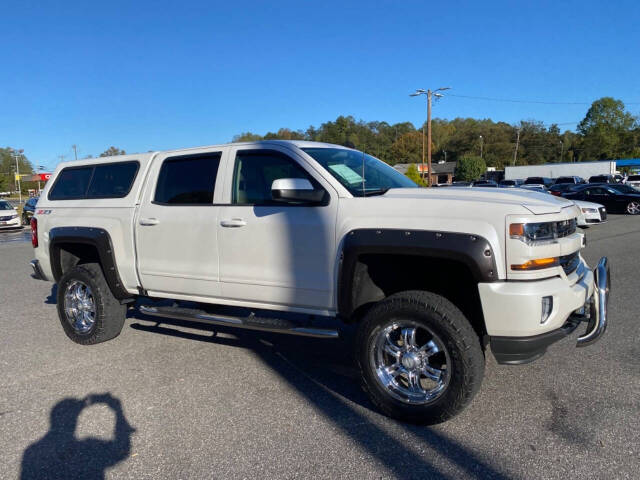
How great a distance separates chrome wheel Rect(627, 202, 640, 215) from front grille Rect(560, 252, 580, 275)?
22.7 metres

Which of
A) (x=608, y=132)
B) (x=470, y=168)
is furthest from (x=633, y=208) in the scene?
(x=608, y=132)

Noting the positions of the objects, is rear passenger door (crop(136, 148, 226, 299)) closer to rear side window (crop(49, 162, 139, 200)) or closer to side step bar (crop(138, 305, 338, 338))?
side step bar (crop(138, 305, 338, 338))

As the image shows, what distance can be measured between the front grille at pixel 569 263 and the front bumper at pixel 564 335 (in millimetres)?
238

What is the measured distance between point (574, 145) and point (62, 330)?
119327 mm

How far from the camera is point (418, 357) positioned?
11.5ft

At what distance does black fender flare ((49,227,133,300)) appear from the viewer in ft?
16.7

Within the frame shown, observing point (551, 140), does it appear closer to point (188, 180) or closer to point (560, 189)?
point (560, 189)

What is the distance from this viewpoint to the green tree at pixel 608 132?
9800 centimetres

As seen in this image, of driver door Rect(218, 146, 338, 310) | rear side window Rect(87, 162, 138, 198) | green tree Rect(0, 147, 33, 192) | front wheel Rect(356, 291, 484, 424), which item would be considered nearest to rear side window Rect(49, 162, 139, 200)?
rear side window Rect(87, 162, 138, 198)

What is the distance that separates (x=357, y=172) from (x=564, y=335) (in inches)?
80.2

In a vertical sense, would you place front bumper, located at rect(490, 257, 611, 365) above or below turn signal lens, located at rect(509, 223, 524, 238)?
below

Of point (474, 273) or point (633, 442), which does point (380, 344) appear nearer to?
point (474, 273)

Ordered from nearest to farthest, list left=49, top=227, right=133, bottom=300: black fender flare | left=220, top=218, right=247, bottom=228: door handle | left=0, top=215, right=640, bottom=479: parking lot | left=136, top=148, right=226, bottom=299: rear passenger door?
left=0, top=215, right=640, bottom=479: parking lot → left=220, top=218, right=247, bottom=228: door handle → left=136, top=148, right=226, bottom=299: rear passenger door → left=49, top=227, right=133, bottom=300: black fender flare

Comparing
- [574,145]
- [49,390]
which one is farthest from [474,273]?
[574,145]
